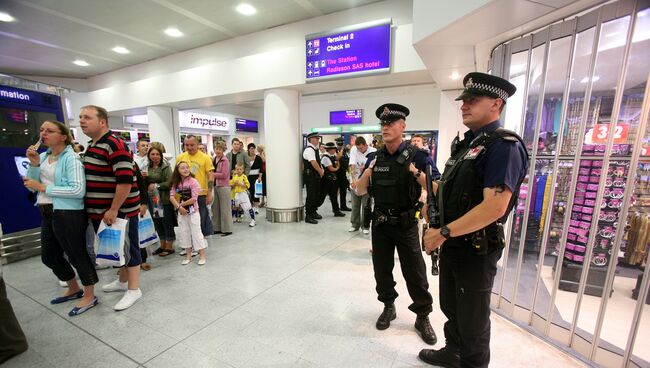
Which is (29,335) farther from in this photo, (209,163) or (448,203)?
(448,203)

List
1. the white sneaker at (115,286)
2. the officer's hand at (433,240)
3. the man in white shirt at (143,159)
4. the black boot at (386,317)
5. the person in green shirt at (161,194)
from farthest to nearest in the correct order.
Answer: the man in white shirt at (143,159) < the person in green shirt at (161,194) < the white sneaker at (115,286) < the black boot at (386,317) < the officer's hand at (433,240)

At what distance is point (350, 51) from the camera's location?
4258 mm

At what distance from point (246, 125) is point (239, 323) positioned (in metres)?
11.0

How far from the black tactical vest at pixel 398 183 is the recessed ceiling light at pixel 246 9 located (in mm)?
3925

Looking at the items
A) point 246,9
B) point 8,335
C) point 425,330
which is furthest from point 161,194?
point 425,330

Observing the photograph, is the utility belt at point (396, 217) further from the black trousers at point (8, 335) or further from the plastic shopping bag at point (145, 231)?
the black trousers at point (8, 335)

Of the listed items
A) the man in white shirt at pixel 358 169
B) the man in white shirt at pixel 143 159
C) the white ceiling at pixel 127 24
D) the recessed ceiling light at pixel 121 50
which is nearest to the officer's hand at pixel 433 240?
the man in white shirt at pixel 358 169

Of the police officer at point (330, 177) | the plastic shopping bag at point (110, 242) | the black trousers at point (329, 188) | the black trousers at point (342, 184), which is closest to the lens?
the plastic shopping bag at point (110, 242)

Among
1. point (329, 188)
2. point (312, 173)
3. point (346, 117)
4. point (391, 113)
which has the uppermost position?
point (346, 117)

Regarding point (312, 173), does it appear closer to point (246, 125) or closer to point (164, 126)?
point (164, 126)

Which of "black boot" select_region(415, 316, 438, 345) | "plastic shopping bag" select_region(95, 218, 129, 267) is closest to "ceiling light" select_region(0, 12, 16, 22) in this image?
"plastic shopping bag" select_region(95, 218, 129, 267)

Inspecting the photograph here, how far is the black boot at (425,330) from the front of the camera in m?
1.94

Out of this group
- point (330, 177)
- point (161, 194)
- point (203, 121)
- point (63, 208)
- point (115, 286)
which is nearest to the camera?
point (63, 208)

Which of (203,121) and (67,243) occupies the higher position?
(203,121)
